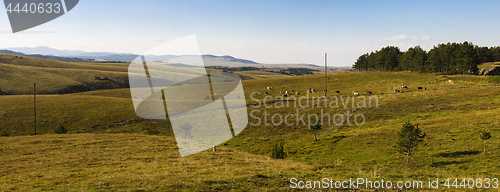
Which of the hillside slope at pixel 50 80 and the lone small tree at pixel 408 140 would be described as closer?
the lone small tree at pixel 408 140

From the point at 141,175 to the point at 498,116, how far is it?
50.1 meters

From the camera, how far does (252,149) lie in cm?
3900

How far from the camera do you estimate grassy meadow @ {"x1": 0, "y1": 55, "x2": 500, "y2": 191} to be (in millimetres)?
17375

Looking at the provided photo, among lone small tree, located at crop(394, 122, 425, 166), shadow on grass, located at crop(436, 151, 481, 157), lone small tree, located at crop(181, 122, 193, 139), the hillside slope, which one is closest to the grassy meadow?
shadow on grass, located at crop(436, 151, 481, 157)

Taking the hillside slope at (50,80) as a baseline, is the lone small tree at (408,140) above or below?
below

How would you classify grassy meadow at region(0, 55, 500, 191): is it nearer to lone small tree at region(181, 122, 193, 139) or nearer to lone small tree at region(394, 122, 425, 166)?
lone small tree at region(394, 122, 425, 166)

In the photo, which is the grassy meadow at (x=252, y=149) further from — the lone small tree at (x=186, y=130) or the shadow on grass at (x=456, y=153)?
the lone small tree at (x=186, y=130)

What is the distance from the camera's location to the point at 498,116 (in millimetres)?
36344

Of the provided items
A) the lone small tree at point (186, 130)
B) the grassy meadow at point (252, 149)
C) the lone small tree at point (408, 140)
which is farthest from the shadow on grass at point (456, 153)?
the lone small tree at point (186, 130)

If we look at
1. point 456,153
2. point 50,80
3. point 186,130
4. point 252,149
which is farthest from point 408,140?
point 50,80

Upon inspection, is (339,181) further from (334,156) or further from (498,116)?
(498,116)

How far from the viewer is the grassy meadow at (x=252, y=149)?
17.4 meters

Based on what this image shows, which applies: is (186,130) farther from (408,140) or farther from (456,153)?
(456,153)

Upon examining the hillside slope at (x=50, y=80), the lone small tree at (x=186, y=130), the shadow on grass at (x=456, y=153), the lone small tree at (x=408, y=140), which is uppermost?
the hillside slope at (x=50, y=80)
